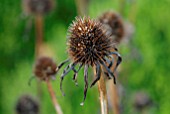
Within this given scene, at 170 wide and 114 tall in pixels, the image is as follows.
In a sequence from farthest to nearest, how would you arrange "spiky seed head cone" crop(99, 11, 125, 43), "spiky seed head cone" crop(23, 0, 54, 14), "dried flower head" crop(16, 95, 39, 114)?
"spiky seed head cone" crop(23, 0, 54, 14) → "dried flower head" crop(16, 95, 39, 114) → "spiky seed head cone" crop(99, 11, 125, 43)

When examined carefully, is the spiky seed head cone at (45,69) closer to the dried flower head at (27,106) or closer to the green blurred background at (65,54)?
the dried flower head at (27,106)

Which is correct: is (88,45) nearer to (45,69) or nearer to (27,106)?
(45,69)

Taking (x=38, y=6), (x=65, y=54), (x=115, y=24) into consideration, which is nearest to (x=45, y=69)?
(x=115, y=24)

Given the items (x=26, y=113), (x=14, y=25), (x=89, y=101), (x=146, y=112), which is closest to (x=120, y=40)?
(x=26, y=113)

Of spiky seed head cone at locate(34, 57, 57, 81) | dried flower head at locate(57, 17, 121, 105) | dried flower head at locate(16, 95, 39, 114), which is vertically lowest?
dried flower head at locate(57, 17, 121, 105)

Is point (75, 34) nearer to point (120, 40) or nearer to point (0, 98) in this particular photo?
point (120, 40)

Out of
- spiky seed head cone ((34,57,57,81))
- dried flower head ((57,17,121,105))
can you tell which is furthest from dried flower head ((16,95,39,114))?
dried flower head ((57,17,121,105))

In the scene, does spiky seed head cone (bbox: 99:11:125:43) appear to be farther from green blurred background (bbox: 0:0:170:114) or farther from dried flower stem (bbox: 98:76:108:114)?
green blurred background (bbox: 0:0:170:114)

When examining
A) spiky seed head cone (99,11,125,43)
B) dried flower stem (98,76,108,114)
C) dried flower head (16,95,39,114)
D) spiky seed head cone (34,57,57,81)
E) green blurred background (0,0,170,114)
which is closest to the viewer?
dried flower stem (98,76,108,114)
